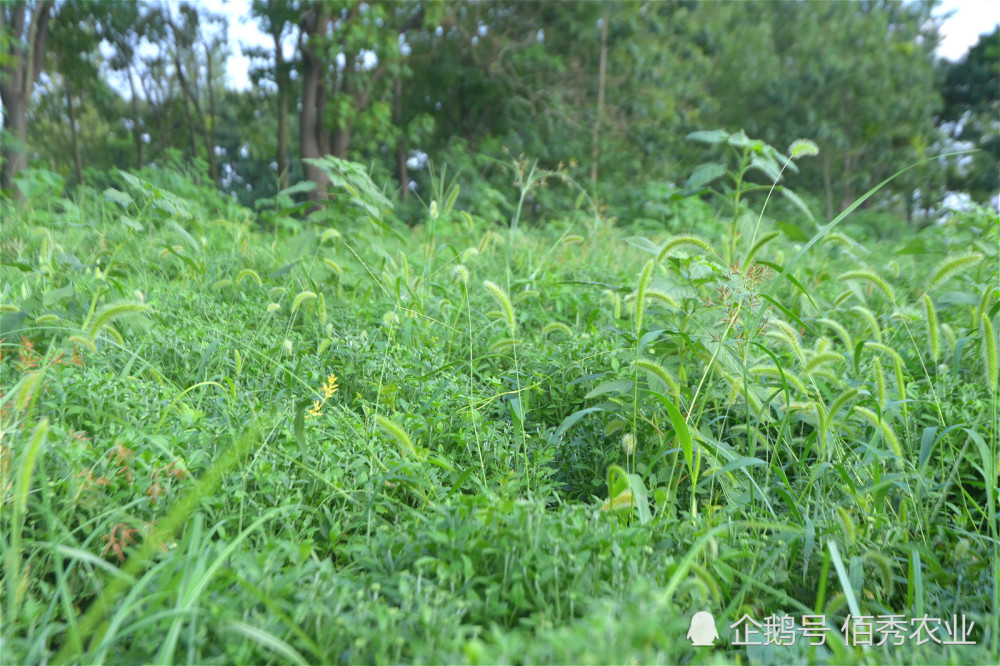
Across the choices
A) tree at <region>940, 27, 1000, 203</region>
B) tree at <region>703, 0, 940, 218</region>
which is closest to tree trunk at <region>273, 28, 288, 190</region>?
tree at <region>703, 0, 940, 218</region>

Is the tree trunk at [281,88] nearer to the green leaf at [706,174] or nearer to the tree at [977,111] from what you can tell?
the green leaf at [706,174]

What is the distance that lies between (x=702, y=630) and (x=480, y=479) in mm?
648

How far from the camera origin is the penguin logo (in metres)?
1.02

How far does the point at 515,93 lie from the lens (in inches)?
452

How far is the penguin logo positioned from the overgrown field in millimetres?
28

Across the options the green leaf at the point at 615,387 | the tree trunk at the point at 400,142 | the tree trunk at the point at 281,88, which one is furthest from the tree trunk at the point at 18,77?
the green leaf at the point at 615,387

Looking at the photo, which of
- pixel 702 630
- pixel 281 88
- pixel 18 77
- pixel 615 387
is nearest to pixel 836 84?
pixel 281 88

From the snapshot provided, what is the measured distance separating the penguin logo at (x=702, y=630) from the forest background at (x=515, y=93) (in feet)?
9.73

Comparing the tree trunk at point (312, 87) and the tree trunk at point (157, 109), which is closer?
the tree trunk at point (312, 87)

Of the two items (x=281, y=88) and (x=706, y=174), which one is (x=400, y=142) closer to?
(x=281, y=88)

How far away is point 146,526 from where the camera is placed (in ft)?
3.67

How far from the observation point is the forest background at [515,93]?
884 cm

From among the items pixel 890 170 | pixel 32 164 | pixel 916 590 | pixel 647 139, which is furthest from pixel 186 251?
pixel 890 170

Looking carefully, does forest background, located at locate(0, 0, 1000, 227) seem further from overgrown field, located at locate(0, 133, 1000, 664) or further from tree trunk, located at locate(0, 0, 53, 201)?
overgrown field, located at locate(0, 133, 1000, 664)
